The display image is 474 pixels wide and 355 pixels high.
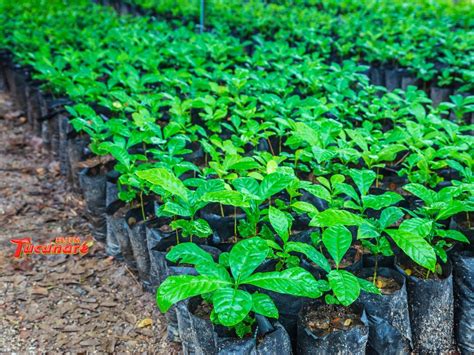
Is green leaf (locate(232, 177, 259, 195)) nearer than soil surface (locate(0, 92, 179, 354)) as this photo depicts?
Yes

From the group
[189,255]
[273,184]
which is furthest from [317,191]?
[189,255]

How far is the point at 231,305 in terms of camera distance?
1380mm

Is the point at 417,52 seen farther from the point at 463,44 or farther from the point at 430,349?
the point at 430,349

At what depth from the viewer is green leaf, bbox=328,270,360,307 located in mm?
1509

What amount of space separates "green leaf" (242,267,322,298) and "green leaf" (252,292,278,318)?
0.18 ft

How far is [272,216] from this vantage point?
5.71 ft

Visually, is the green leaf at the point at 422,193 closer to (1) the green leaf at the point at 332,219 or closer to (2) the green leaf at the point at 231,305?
(1) the green leaf at the point at 332,219

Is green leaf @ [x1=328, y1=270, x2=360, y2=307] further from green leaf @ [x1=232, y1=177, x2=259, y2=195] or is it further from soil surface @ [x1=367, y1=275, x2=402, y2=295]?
green leaf @ [x1=232, y1=177, x2=259, y2=195]

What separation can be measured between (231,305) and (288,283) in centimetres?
20

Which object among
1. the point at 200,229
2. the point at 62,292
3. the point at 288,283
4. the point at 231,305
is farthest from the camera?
the point at 62,292

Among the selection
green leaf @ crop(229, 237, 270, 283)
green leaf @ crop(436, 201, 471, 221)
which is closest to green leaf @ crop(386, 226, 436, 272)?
green leaf @ crop(436, 201, 471, 221)

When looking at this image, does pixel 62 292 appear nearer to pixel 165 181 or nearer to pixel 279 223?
pixel 165 181

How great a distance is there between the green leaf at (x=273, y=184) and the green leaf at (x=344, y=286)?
0.37 metres

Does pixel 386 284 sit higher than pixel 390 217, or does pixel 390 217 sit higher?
pixel 390 217
